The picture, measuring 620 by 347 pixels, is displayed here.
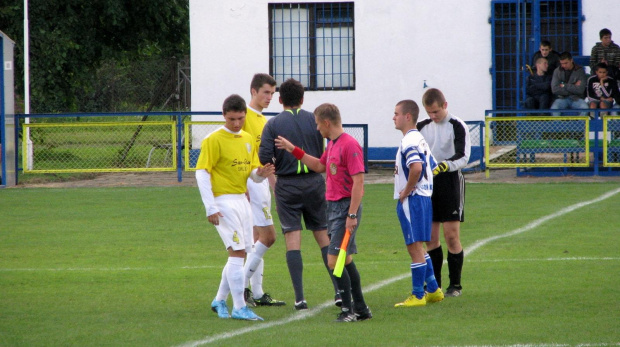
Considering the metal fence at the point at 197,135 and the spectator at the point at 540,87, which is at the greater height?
the spectator at the point at 540,87

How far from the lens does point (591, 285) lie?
316 inches

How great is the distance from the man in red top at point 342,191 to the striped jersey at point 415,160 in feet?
1.36

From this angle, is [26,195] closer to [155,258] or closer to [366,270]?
[155,258]

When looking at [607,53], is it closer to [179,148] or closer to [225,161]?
[179,148]

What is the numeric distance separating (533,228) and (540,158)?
24.3 ft

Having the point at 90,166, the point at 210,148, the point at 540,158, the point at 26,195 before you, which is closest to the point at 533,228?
the point at 210,148

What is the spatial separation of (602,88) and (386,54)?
485 centimetres

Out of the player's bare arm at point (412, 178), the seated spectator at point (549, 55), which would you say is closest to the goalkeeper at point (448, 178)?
the player's bare arm at point (412, 178)

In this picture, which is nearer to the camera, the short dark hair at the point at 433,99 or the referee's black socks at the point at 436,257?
the short dark hair at the point at 433,99

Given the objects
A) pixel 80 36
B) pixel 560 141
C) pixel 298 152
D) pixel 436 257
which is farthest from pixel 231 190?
pixel 80 36

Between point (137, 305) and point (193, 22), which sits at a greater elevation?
point (193, 22)

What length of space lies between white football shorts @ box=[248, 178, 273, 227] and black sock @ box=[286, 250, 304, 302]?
379 mm

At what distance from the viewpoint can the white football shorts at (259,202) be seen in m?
7.65

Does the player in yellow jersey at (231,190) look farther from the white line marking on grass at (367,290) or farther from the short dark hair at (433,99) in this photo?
the short dark hair at (433,99)
